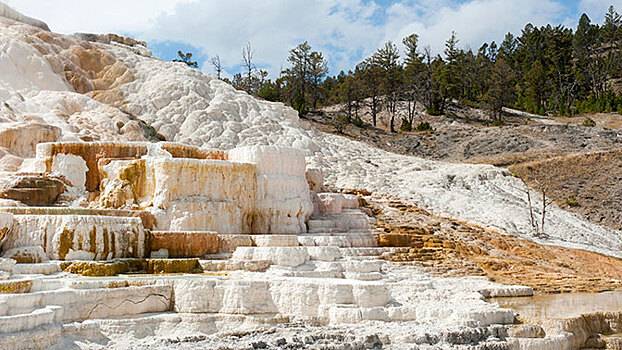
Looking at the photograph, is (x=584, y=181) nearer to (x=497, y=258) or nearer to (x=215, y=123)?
(x=497, y=258)

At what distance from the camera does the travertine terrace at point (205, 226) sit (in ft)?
22.1

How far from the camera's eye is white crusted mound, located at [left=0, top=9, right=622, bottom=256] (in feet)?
56.5

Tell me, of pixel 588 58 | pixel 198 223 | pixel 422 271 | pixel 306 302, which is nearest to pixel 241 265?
pixel 306 302

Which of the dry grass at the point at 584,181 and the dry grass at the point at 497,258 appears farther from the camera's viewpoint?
the dry grass at the point at 584,181

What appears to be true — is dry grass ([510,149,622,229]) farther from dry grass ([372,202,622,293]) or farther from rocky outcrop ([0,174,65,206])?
rocky outcrop ([0,174,65,206])

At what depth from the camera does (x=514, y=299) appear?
955cm

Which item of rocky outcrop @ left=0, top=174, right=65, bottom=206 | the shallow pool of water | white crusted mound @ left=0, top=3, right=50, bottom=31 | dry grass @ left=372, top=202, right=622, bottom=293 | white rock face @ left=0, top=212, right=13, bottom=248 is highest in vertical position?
white crusted mound @ left=0, top=3, right=50, bottom=31

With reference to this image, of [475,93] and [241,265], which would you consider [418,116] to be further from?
[241,265]

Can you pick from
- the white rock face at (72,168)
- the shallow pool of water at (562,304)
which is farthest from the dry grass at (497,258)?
the white rock face at (72,168)

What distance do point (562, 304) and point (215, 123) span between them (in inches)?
569

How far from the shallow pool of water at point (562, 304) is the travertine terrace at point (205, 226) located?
0.36 m

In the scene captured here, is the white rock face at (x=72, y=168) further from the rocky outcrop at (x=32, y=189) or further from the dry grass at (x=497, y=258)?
the dry grass at (x=497, y=258)

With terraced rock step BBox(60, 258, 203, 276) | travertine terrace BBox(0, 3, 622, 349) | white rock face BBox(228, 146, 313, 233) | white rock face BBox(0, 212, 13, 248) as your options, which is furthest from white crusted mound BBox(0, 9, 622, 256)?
terraced rock step BBox(60, 258, 203, 276)

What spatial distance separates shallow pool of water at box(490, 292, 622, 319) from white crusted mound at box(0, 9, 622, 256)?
598cm
